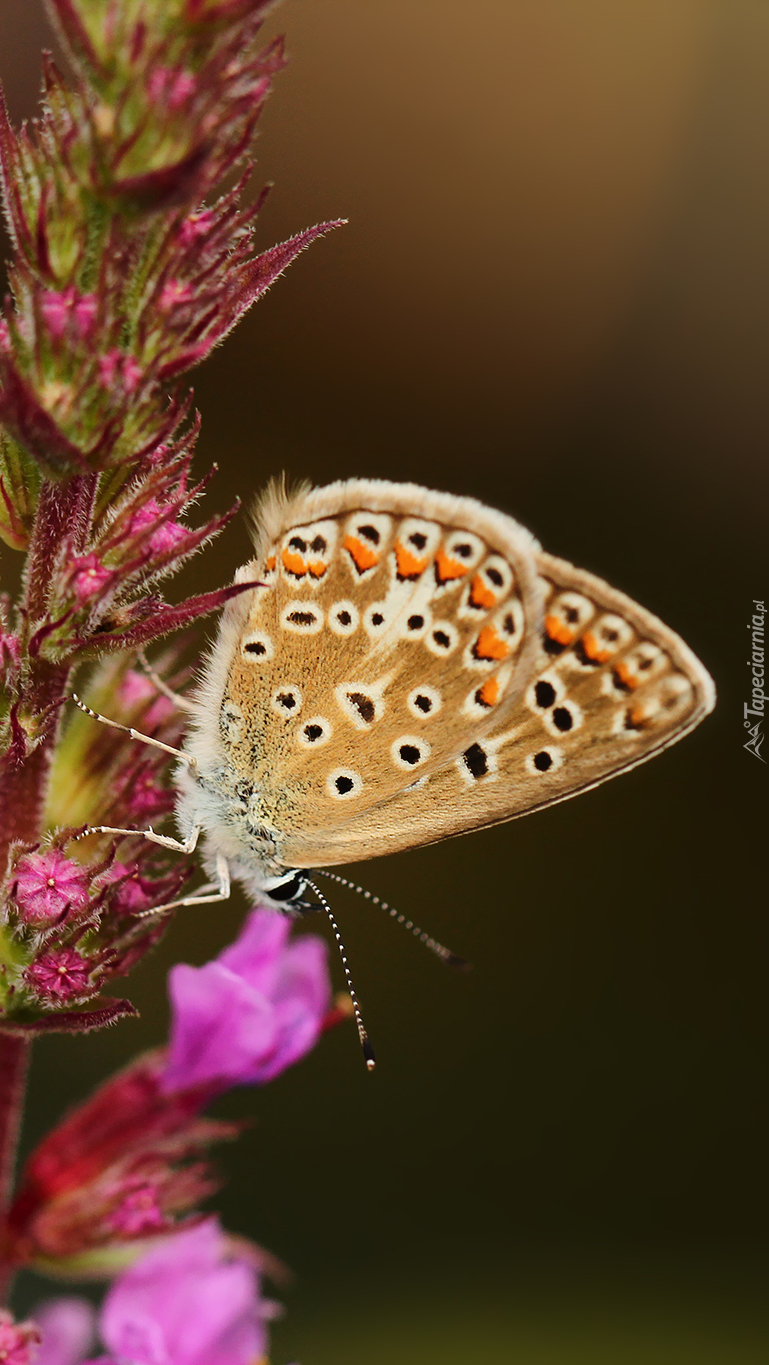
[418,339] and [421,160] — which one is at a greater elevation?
[421,160]

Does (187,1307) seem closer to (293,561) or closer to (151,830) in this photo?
(151,830)

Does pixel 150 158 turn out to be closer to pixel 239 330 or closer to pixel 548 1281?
pixel 239 330

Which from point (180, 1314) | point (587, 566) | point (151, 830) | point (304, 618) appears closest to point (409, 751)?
point (304, 618)

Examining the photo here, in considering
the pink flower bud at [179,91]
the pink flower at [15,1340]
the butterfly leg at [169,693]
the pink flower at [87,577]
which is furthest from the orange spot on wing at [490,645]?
the pink flower at [15,1340]

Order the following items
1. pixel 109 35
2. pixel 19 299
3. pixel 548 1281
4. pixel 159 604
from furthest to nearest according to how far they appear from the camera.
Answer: pixel 548 1281, pixel 159 604, pixel 19 299, pixel 109 35

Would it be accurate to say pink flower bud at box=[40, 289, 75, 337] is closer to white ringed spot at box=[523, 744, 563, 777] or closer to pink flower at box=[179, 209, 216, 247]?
pink flower at box=[179, 209, 216, 247]

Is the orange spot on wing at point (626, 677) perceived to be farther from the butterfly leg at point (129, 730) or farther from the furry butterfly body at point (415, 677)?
the butterfly leg at point (129, 730)

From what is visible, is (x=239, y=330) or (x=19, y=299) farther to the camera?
(x=239, y=330)

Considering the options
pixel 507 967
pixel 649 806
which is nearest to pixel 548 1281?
pixel 507 967
